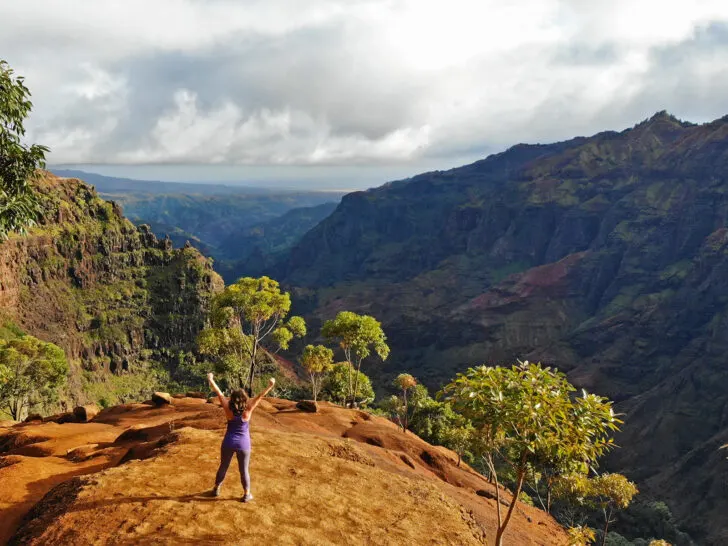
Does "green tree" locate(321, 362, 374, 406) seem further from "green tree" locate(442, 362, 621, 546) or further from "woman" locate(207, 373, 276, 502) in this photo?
"woman" locate(207, 373, 276, 502)

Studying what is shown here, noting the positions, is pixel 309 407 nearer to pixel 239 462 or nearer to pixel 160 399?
pixel 160 399

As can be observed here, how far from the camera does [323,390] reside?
68562mm

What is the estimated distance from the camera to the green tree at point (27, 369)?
178ft

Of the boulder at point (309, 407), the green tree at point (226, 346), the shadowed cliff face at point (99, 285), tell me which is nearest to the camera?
the boulder at point (309, 407)

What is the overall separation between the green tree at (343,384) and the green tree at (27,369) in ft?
106

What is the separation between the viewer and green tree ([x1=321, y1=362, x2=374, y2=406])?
55.8 meters

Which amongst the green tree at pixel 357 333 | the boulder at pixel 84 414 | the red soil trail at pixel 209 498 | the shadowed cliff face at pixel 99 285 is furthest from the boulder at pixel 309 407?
the shadowed cliff face at pixel 99 285

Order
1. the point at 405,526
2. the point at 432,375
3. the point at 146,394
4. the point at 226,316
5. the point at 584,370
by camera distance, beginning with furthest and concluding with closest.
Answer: the point at 432,375
the point at 584,370
the point at 146,394
the point at 226,316
the point at 405,526

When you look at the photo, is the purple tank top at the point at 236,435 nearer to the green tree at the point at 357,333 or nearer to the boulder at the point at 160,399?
the boulder at the point at 160,399

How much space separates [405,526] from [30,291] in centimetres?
13958

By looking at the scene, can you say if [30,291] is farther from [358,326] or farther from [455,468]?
[455,468]

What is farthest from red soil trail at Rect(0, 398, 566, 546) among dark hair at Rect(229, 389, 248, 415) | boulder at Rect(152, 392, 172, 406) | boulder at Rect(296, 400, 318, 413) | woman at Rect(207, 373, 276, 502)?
boulder at Rect(152, 392, 172, 406)

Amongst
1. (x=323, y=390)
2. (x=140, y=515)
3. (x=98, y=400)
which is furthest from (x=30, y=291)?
(x=140, y=515)

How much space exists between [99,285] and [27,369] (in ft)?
334
